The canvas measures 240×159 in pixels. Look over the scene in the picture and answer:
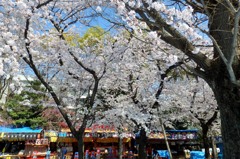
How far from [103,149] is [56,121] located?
3.94m

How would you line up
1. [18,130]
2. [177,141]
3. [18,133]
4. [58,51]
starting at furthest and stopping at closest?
[177,141]
[18,130]
[18,133]
[58,51]

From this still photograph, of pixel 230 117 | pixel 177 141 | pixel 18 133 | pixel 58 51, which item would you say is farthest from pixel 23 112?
pixel 230 117

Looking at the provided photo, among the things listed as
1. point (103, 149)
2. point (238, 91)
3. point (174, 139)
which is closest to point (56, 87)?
point (238, 91)

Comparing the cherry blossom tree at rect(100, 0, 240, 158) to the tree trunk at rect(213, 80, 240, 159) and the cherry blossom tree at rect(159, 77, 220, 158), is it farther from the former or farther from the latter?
the cherry blossom tree at rect(159, 77, 220, 158)

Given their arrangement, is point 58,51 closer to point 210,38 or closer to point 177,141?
point 210,38

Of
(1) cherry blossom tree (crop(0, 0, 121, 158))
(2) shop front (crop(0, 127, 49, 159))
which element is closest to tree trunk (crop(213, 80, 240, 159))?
(1) cherry blossom tree (crop(0, 0, 121, 158))

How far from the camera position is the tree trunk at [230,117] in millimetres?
3444

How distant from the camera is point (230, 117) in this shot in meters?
3.50

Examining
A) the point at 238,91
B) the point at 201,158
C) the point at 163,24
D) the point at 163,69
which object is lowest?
the point at 201,158

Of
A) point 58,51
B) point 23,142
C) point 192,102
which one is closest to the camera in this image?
point 58,51

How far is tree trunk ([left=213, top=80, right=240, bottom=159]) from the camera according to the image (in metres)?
3.44

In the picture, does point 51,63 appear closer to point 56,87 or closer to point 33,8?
point 56,87

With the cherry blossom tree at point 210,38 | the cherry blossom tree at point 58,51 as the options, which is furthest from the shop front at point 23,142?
the cherry blossom tree at point 210,38

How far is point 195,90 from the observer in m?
12.9
